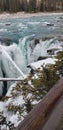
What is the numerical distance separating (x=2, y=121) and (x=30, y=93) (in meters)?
0.92

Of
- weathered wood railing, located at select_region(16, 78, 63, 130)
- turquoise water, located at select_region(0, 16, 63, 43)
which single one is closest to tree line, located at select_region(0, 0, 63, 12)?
turquoise water, located at select_region(0, 16, 63, 43)

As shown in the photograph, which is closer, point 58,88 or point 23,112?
point 58,88

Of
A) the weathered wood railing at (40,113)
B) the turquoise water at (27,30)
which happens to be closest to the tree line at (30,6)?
the turquoise water at (27,30)

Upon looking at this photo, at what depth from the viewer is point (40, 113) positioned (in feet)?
10.2

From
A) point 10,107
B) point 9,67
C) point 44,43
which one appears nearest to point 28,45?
point 44,43

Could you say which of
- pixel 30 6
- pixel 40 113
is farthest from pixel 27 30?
pixel 30 6

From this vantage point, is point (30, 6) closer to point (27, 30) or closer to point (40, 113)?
point (27, 30)

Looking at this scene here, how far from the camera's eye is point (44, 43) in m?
15.6

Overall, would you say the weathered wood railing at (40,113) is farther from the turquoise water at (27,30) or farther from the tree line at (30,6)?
the tree line at (30,6)

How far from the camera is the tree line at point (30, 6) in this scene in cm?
6516

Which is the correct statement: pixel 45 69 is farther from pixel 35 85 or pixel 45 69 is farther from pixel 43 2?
pixel 43 2

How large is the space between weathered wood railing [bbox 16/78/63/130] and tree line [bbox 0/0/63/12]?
6072 centimetres

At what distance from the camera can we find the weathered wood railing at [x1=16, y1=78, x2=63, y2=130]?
9.42 ft

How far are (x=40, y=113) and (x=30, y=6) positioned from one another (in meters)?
63.6
